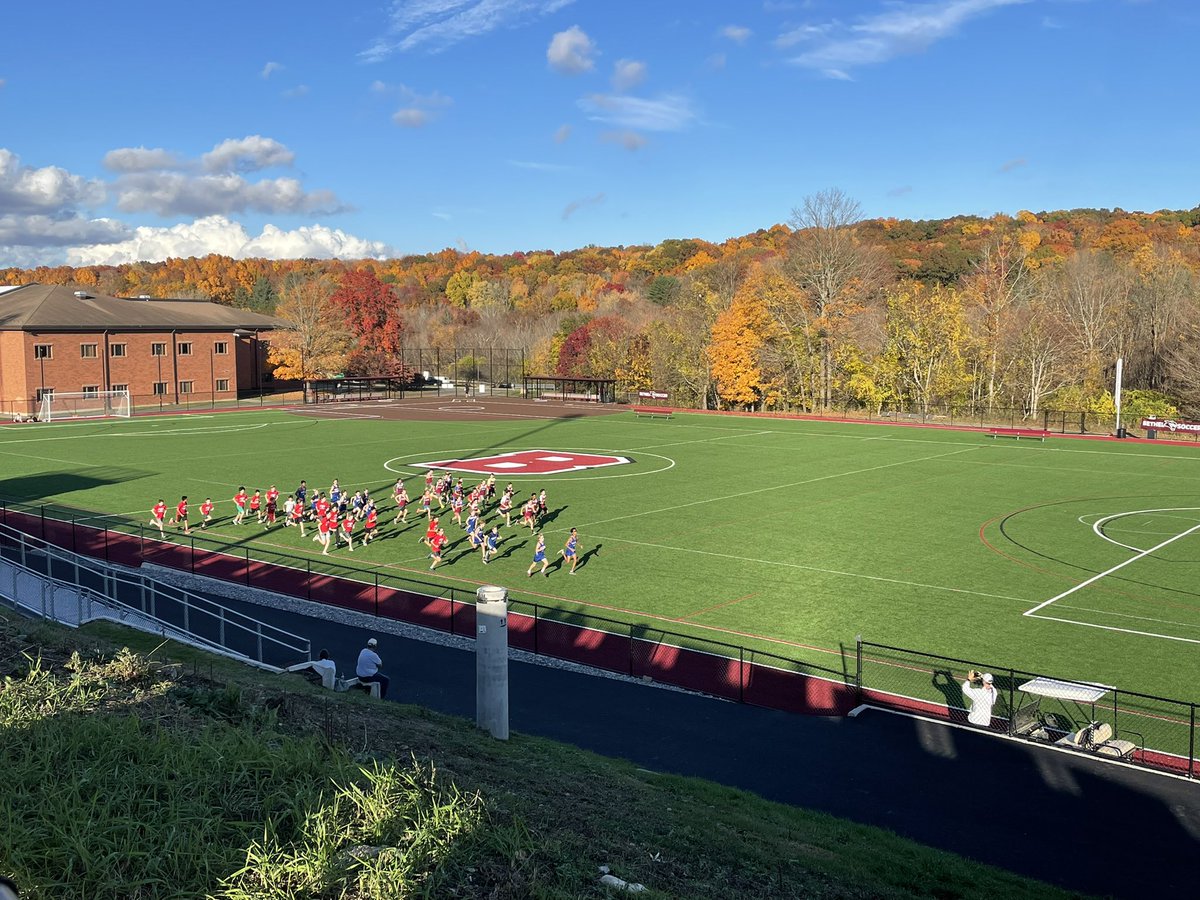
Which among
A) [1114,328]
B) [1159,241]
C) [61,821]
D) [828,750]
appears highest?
[1159,241]

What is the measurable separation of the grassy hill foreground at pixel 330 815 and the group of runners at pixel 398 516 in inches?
620

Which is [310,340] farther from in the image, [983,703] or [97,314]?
[983,703]

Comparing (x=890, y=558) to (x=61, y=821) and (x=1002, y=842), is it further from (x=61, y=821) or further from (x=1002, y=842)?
(x=61, y=821)

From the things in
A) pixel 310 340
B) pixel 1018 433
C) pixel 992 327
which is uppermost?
pixel 992 327

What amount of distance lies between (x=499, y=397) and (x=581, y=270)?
95879 mm

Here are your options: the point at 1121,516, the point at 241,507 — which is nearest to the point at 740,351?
the point at 1121,516

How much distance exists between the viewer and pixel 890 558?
28156mm

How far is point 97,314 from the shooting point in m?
79.0

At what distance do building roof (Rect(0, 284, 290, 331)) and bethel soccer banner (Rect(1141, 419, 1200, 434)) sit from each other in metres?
71.1

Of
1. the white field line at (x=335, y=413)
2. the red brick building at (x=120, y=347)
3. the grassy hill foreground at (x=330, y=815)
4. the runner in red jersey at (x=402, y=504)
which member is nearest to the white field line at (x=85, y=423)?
the white field line at (x=335, y=413)

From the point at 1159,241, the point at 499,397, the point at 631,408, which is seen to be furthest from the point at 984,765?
the point at 1159,241

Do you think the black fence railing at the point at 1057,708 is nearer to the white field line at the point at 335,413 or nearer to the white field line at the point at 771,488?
the white field line at the point at 771,488

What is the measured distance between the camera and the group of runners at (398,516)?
2794cm

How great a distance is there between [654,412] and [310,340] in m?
36.7
